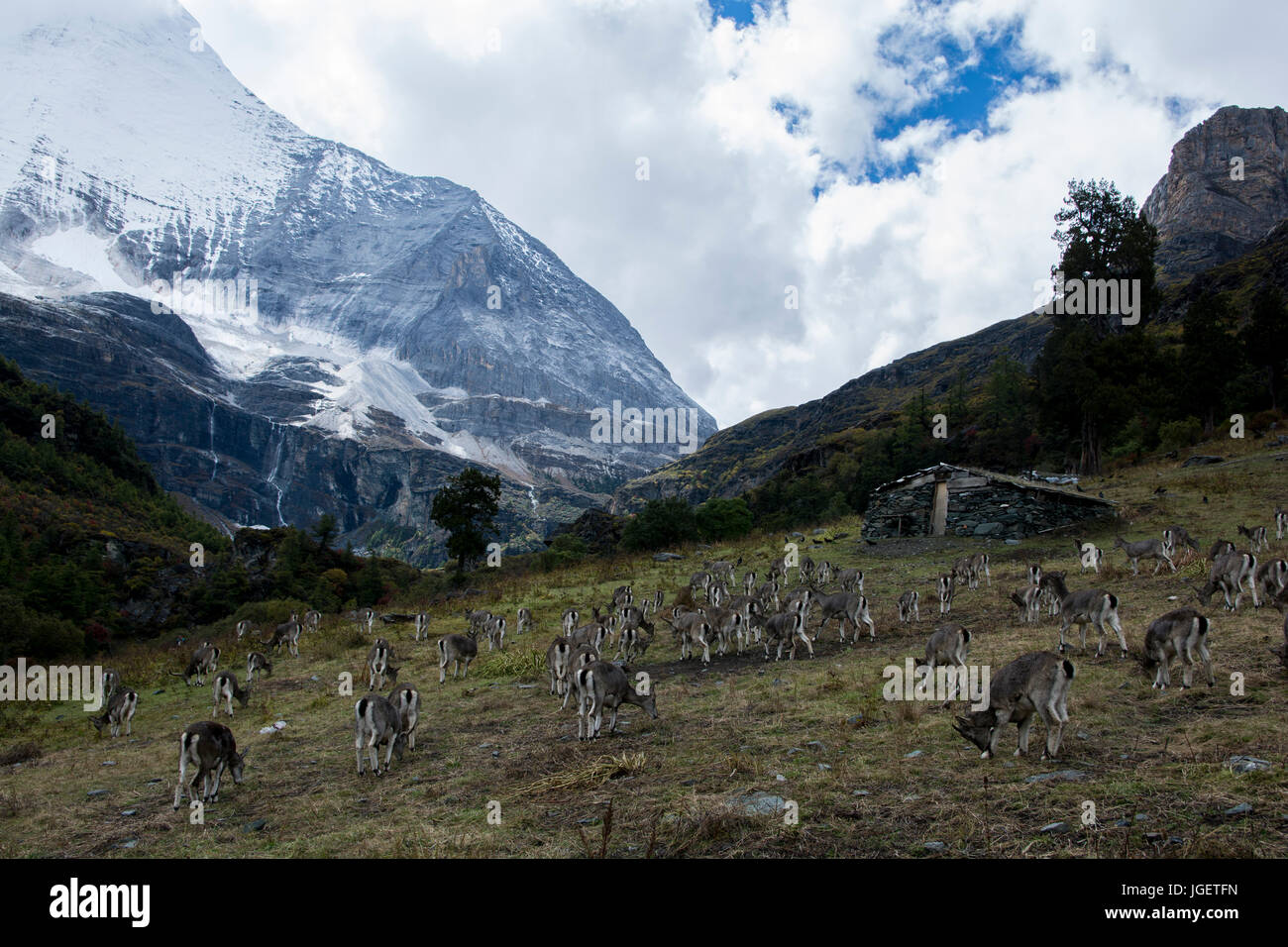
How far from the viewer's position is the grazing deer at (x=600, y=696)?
1139 centimetres

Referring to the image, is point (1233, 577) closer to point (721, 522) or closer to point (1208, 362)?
point (721, 522)

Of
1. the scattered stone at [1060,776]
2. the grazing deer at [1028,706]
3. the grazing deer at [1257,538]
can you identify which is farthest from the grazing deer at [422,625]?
the grazing deer at [1257,538]

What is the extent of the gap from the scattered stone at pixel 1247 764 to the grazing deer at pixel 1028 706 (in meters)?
1.53

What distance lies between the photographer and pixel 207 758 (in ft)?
33.5

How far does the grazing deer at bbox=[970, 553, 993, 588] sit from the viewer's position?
23.2 meters

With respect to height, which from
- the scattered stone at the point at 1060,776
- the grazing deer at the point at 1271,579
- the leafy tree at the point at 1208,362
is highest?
the leafy tree at the point at 1208,362

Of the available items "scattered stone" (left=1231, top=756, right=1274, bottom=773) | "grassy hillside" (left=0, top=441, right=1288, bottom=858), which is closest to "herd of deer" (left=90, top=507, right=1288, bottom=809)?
"grassy hillside" (left=0, top=441, right=1288, bottom=858)

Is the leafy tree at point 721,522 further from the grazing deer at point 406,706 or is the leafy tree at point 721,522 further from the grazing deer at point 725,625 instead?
the grazing deer at point 406,706

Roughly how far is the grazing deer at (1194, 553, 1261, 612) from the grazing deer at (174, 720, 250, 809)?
762 inches

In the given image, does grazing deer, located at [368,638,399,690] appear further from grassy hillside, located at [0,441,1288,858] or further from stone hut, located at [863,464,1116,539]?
stone hut, located at [863,464,1116,539]

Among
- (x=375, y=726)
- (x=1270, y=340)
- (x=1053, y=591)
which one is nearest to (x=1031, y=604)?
(x=1053, y=591)

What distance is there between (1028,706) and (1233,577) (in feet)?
32.8
